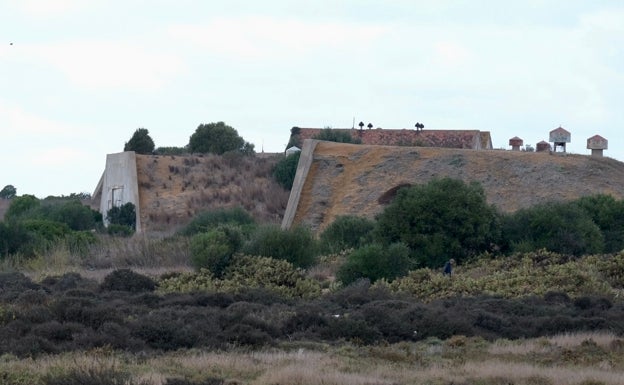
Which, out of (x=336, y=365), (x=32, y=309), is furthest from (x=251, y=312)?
(x=336, y=365)

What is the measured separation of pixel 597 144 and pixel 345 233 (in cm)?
1888

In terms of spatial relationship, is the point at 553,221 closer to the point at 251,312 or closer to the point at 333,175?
the point at 251,312

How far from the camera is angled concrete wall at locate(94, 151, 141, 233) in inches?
2311

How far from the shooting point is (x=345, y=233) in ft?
130

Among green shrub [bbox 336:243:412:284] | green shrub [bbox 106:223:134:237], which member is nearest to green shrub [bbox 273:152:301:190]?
green shrub [bbox 106:223:134:237]

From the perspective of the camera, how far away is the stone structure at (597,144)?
53.3 metres

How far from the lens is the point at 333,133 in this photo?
227ft

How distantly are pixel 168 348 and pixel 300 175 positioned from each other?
34146mm

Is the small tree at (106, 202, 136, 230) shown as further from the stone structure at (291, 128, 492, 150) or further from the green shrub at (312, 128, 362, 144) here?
the stone structure at (291, 128, 492, 150)

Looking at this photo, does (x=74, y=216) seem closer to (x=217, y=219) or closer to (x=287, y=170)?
(x=217, y=219)

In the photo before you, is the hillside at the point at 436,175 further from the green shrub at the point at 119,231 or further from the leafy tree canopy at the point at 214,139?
the leafy tree canopy at the point at 214,139

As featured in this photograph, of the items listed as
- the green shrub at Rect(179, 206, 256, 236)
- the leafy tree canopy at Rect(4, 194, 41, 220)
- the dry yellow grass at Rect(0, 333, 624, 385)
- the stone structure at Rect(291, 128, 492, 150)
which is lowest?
the dry yellow grass at Rect(0, 333, 624, 385)

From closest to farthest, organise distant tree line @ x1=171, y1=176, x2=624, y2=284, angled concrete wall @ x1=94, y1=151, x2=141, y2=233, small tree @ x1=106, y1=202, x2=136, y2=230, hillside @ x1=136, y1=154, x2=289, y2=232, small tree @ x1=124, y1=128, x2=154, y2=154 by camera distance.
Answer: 1. distant tree line @ x1=171, y1=176, x2=624, y2=284
2. hillside @ x1=136, y1=154, x2=289, y2=232
3. small tree @ x1=106, y1=202, x2=136, y2=230
4. angled concrete wall @ x1=94, y1=151, x2=141, y2=233
5. small tree @ x1=124, y1=128, x2=154, y2=154

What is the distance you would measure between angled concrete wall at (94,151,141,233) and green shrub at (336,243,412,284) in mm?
27434
